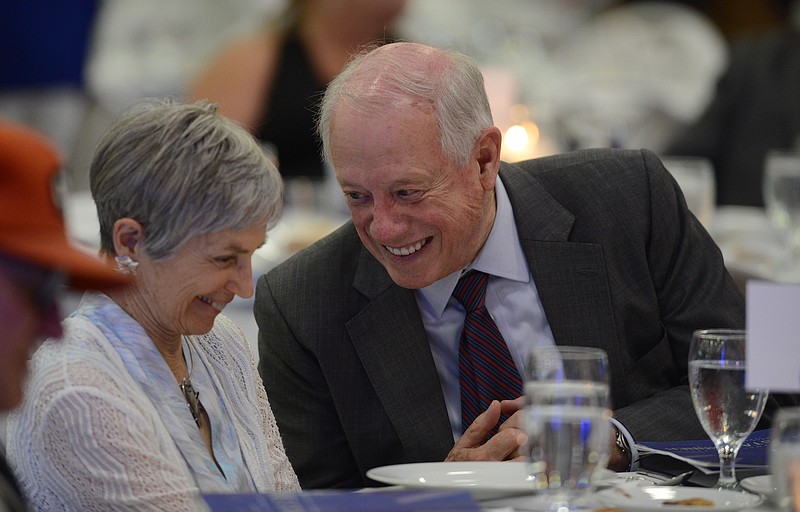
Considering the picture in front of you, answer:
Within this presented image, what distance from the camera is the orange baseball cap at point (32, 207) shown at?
123cm

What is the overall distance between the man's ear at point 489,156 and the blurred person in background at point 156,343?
0.58 meters

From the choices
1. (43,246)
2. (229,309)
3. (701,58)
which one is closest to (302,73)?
(229,309)

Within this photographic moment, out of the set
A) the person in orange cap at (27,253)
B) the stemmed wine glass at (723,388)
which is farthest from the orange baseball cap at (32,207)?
the stemmed wine glass at (723,388)

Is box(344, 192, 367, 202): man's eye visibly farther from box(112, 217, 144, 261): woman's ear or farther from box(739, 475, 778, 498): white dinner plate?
box(739, 475, 778, 498): white dinner plate

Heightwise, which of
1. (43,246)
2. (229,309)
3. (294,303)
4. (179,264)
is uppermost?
(43,246)

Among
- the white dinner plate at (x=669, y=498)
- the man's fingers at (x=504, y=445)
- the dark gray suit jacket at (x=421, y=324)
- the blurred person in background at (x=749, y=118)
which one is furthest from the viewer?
the blurred person in background at (x=749, y=118)

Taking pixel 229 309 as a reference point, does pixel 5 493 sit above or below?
above

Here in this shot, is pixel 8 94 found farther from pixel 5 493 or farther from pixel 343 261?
pixel 5 493

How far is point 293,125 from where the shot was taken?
15.9ft

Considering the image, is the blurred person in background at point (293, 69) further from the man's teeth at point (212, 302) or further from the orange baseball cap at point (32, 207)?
the orange baseball cap at point (32, 207)

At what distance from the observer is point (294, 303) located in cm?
238

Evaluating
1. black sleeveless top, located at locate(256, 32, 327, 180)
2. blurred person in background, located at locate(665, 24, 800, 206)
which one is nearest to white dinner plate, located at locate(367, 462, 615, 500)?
black sleeveless top, located at locate(256, 32, 327, 180)

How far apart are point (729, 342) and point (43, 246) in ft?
2.85

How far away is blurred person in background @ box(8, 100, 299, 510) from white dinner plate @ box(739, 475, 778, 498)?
2.30ft
